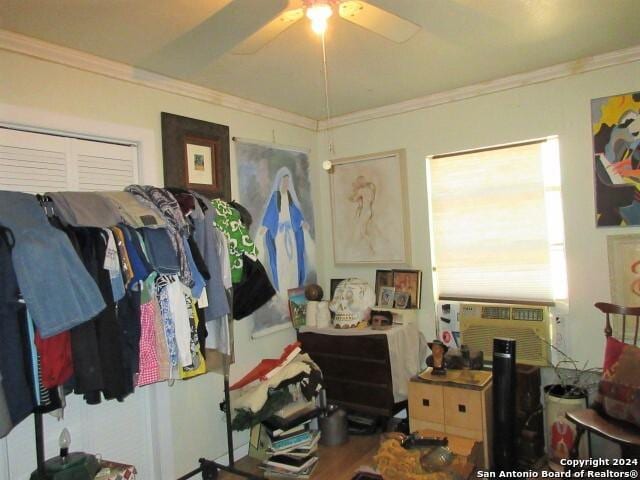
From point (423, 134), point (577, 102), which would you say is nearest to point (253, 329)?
point (423, 134)

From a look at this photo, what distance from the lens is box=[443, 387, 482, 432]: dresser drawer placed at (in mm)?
2689

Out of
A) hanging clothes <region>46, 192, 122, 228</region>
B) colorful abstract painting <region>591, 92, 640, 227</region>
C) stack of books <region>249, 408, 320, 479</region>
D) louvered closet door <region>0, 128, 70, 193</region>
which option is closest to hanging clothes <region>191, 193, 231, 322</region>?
hanging clothes <region>46, 192, 122, 228</region>

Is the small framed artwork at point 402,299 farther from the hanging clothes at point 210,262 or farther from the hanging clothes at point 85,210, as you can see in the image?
the hanging clothes at point 85,210

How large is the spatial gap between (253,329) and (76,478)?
1.45m

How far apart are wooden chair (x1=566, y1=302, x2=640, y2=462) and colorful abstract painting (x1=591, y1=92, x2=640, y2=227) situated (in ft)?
1.80

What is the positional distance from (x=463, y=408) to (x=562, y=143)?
1739mm

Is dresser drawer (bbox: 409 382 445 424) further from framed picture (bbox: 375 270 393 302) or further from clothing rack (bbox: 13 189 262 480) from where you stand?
clothing rack (bbox: 13 189 262 480)

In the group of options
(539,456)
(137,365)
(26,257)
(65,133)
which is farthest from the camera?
(539,456)

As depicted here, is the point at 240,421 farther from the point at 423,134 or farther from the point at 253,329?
the point at 423,134

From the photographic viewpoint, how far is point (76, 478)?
1.96m

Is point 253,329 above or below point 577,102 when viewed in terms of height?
below

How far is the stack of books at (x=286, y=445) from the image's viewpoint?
2762mm

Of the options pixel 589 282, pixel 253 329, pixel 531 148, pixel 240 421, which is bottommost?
pixel 240 421

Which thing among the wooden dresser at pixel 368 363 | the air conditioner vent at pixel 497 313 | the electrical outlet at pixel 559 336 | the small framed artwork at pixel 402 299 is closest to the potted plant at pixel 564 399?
the electrical outlet at pixel 559 336
